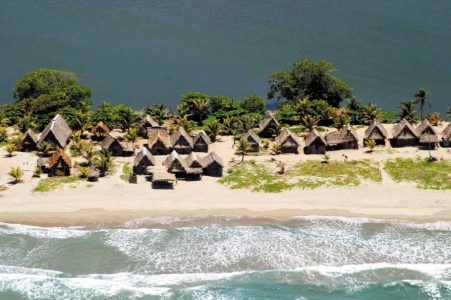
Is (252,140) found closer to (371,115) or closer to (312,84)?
(371,115)

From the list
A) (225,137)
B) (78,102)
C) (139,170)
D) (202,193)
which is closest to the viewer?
(202,193)

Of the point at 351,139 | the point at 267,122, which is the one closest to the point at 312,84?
the point at 267,122

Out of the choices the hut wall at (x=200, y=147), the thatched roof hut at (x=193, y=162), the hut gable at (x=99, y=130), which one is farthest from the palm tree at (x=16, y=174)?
Answer: the hut wall at (x=200, y=147)

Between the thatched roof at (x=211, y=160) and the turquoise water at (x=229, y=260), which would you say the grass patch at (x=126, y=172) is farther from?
the turquoise water at (x=229, y=260)

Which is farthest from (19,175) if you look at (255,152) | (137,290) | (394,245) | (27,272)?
(394,245)

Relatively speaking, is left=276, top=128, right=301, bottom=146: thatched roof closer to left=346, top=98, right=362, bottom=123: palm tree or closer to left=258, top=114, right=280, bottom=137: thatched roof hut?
left=258, top=114, right=280, bottom=137: thatched roof hut

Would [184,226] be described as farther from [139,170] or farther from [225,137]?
[225,137]
